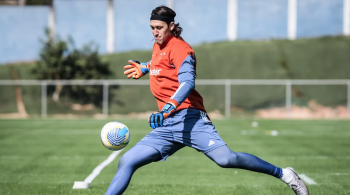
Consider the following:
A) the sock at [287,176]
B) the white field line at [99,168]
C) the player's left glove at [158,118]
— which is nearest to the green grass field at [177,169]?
the white field line at [99,168]

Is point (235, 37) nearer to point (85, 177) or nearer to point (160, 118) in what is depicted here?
point (85, 177)

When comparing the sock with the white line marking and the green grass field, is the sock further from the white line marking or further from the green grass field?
the white line marking

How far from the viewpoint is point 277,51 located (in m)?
36.6

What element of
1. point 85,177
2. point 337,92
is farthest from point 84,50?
point 85,177

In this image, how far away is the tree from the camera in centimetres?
3089

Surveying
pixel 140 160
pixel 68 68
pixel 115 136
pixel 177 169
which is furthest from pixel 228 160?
pixel 68 68

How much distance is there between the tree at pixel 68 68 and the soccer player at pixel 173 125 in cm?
2619

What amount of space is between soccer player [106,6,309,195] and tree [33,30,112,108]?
2619cm

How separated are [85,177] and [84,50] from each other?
25.5 m

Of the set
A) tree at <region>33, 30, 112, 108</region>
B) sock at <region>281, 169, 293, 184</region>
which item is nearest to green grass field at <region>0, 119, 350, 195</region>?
sock at <region>281, 169, 293, 184</region>

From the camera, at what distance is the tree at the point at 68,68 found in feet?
101

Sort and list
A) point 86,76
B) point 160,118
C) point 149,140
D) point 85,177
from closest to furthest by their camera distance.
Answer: point 160,118 → point 149,140 → point 85,177 → point 86,76

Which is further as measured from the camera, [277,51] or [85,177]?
[277,51]

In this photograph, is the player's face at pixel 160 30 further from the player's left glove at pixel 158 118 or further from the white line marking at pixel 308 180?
the white line marking at pixel 308 180
